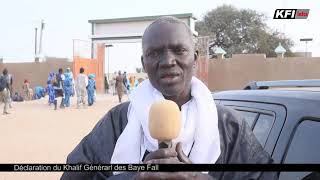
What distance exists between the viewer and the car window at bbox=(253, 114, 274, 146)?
2.49 m

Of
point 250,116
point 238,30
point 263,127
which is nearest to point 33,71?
point 238,30

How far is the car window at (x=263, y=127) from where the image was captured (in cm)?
249

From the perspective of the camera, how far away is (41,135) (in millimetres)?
10164

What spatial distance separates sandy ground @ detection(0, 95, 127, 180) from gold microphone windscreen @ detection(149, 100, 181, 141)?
4846 millimetres

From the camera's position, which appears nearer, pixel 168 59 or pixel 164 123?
pixel 164 123

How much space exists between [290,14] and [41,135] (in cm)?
705

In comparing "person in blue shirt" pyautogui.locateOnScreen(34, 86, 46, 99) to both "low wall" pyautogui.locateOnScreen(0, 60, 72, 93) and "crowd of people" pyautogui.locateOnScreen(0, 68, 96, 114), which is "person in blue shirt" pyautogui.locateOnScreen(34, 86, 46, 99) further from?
"crowd of people" pyautogui.locateOnScreen(0, 68, 96, 114)

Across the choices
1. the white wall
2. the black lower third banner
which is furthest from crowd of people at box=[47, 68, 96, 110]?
the black lower third banner

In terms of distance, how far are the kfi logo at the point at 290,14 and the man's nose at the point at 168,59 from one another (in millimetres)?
2839

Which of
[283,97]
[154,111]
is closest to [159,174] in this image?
[154,111]

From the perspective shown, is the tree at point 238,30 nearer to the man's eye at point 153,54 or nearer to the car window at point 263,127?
the car window at point 263,127

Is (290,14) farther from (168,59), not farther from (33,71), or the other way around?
(33,71)

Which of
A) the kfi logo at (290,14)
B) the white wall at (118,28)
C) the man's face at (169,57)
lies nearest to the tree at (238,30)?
the white wall at (118,28)

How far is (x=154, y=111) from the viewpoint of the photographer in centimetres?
144
